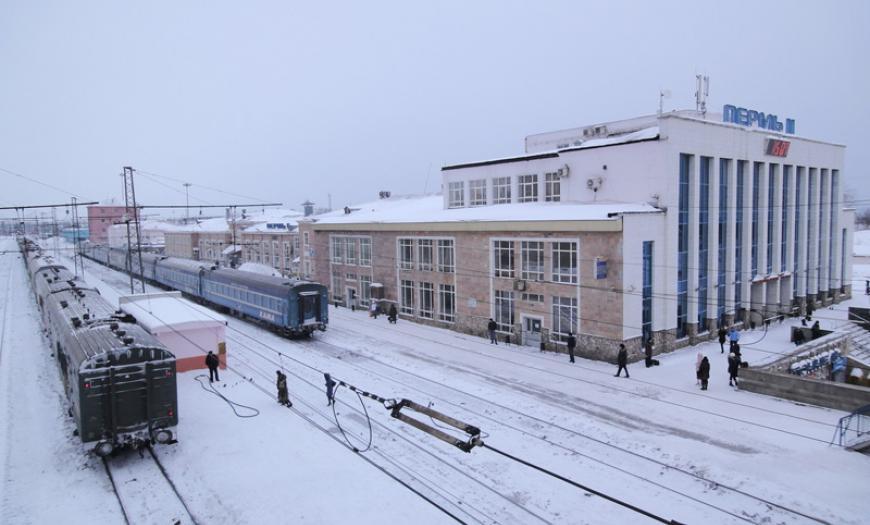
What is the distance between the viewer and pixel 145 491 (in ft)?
44.0

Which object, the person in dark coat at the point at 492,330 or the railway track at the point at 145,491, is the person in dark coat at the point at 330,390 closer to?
the railway track at the point at 145,491

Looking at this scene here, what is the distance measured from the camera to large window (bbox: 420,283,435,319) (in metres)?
34.8

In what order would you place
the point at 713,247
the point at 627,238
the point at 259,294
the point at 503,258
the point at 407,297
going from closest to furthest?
the point at 627,238 → the point at 713,247 → the point at 503,258 → the point at 259,294 → the point at 407,297

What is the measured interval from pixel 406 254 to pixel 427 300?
11.2 feet

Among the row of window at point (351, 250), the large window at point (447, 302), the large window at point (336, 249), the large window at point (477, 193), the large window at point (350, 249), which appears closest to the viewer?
the large window at point (447, 302)

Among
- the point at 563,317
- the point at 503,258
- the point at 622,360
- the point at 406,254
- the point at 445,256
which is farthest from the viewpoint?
the point at 406,254

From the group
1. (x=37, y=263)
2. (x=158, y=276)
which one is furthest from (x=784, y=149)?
(x=37, y=263)

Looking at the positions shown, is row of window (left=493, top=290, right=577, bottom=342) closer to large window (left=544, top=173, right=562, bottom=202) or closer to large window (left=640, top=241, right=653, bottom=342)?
large window (left=640, top=241, right=653, bottom=342)

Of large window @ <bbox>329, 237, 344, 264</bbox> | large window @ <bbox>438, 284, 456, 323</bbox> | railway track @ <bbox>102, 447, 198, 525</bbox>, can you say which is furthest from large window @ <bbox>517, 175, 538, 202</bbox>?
railway track @ <bbox>102, 447, 198, 525</bbox>

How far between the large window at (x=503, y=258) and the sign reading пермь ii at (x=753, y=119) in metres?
13.7

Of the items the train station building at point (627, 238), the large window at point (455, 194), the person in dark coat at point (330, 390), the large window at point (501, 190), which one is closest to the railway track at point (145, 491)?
the person in dark coat at point (330, 390)

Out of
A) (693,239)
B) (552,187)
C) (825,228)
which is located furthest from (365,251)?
(825,228)

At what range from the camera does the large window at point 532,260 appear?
27.8 metres

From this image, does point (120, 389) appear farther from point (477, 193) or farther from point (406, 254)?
point (477, 193)
